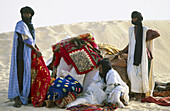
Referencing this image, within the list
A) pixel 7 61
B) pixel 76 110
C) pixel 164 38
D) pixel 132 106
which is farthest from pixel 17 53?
pixel 164 38

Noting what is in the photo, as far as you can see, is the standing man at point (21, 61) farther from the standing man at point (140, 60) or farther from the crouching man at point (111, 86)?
the standing man at point (140, 60)

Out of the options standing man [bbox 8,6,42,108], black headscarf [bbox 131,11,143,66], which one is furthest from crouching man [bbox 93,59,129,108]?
standing man [bbox 8,6,42,108]

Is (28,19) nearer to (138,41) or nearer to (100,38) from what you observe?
(138,41)

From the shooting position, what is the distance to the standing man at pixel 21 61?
6.51m

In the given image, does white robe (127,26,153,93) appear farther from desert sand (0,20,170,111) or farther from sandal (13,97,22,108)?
desert sand (0,20,170,111)

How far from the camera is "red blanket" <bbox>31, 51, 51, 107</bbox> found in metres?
6.64

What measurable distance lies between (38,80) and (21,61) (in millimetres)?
618

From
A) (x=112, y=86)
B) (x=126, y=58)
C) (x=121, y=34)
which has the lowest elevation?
(x=112, y=86)

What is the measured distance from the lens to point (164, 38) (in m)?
21.8

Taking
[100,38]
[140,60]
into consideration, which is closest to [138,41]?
[140,60]

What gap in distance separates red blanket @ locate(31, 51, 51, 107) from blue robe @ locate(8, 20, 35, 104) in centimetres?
14

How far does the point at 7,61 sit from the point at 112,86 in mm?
13437

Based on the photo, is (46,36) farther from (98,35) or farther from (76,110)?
(76,110)

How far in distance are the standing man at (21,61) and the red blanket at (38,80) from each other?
5.7 inches
